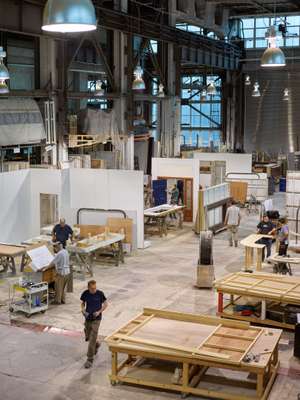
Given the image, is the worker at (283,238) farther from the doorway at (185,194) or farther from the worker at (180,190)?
the worker at (180,190)

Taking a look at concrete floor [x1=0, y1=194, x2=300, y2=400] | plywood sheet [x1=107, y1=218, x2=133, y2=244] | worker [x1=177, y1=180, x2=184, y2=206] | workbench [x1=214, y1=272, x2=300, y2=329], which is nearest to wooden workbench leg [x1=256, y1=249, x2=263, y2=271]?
concrete floor [x1=0, y1=194, x2=300, y2=400]

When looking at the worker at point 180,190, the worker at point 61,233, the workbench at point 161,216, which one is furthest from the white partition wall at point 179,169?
the worker at point 61,233

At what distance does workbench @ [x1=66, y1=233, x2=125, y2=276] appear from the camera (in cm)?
1612

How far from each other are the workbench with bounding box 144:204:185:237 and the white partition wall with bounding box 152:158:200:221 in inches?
38.5

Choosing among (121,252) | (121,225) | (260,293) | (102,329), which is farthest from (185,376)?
(121,225)

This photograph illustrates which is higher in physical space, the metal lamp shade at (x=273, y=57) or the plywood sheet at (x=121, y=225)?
the metal lamp shade at (x=273, y=57)

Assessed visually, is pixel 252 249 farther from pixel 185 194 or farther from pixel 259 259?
pixel 185 194

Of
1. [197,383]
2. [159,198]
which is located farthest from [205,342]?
[159,198]

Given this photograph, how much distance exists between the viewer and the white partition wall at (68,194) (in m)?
18.5

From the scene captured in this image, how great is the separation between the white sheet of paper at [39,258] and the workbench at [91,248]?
2246mm

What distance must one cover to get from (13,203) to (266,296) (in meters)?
9.38

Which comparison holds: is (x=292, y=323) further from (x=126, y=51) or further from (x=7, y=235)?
(x=126, y=51)

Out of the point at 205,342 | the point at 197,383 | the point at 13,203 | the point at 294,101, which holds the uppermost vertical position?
the point at 294,101

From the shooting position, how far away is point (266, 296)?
11672mm
